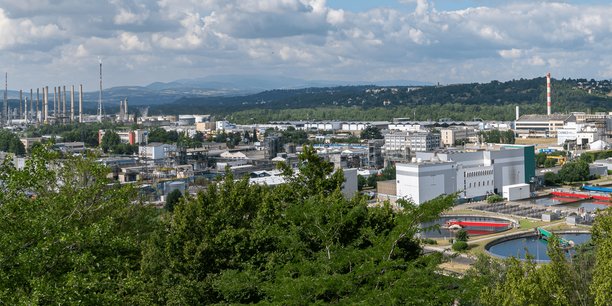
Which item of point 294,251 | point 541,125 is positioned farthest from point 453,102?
point 294,251

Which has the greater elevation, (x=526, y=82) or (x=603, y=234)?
(x=526, y=82)

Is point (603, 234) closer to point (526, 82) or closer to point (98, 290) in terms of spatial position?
point (98, 290)

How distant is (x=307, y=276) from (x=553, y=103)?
164 feet

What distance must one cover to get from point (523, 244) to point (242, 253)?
855cm

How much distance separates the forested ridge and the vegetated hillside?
133 feet

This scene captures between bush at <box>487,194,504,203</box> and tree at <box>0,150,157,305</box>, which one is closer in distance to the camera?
tree at <box>0,150,157,305</box>

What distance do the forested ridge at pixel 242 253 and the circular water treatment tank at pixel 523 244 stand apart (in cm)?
560

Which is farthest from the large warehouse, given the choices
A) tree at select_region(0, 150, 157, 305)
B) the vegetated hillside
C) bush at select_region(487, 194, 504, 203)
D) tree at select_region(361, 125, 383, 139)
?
the vegetated hillside

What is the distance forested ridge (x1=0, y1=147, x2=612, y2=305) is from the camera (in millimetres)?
3238

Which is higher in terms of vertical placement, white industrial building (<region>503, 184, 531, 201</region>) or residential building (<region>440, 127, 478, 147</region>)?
residential building (<region>440, 127, 478, 147</region>)

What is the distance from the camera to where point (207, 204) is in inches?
221

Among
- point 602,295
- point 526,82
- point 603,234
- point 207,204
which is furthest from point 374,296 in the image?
point 526,82

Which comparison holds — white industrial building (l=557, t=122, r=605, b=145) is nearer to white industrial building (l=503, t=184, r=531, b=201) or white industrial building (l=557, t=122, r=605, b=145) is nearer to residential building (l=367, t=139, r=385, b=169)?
residential building (l=367, t=139, r=385, b=169)

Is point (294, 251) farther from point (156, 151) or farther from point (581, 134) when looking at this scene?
point (581, 134)
